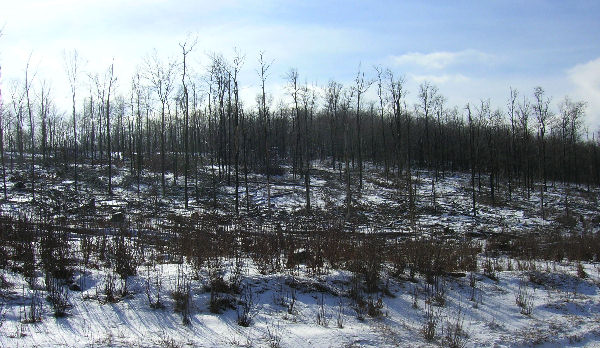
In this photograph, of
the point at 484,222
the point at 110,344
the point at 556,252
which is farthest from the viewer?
the point at 484,222

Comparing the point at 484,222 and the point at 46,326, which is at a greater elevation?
the point at 46,326

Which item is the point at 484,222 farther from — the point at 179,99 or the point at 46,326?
the point at 179,99

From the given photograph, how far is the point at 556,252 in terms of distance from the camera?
13180mm

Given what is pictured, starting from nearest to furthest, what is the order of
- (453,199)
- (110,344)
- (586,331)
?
(110,344) → (586,331) → (453,199)

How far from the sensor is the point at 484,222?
28188 mm

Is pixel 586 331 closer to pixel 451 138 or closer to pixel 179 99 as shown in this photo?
pixel 179 99

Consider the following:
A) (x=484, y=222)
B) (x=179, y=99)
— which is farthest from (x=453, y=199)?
(x=179, y=99)

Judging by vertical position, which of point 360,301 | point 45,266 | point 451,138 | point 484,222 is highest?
point 451,138

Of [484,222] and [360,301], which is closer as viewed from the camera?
[360,301]

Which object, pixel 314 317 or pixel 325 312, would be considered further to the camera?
pixel 325 312

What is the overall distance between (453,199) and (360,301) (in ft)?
107

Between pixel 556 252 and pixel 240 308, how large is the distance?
11.6 metres

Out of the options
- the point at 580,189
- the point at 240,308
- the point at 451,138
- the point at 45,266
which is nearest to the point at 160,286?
the point at 240,308

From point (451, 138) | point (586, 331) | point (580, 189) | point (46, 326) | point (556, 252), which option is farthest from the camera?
point (451, 138)
